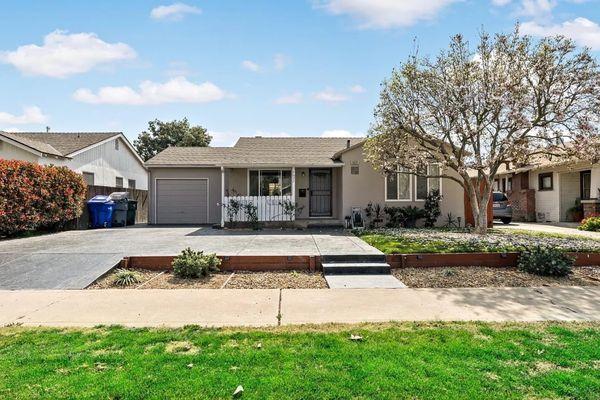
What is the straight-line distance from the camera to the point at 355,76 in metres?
13.3

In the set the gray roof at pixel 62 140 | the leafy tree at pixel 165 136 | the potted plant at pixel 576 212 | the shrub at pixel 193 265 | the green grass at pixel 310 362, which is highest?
the leafy tree at pixel 165 136

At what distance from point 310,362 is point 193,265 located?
4136 millimetres

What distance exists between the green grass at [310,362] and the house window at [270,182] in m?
11.7

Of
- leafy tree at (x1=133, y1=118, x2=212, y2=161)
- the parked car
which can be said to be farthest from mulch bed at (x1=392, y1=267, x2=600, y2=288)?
leafy tree at (x1=133, y1=118, x2=212, y2=161)

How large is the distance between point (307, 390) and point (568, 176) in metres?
21.1

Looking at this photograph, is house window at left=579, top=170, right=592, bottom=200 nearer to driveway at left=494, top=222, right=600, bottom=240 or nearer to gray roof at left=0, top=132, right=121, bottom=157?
driveway at left=494, top=222, right=600, bottom=240

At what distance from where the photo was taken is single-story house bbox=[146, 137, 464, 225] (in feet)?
Answer: 47.3

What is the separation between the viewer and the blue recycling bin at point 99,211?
15.2 m

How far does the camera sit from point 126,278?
658cm

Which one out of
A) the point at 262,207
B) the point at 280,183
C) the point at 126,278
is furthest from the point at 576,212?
the point at 126,278

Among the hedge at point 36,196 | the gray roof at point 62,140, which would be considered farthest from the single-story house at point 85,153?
the hedge at point 36,196

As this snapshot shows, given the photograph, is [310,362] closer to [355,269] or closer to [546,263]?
[355,269]

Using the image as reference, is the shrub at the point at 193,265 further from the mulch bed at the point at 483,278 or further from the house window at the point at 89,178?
the house window at the point at 89,178

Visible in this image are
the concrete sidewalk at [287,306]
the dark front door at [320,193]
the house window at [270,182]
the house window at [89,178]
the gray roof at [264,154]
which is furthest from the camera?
the house window at [89,178]
